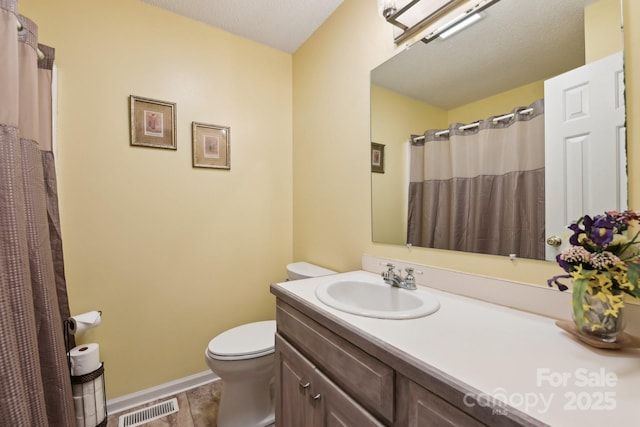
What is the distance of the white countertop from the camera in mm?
455

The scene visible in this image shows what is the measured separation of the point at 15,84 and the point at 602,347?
1.99 metres

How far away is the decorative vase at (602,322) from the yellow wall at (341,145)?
0.32m

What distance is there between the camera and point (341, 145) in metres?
1.69

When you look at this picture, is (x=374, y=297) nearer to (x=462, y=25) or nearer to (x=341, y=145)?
(x=341, y=145)

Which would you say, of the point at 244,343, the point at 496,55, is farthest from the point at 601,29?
the point at 244,343

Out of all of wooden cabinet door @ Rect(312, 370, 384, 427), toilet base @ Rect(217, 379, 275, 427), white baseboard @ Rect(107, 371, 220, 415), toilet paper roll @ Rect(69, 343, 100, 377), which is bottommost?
white baseboard @ Rect(107, 371, 220, 415)

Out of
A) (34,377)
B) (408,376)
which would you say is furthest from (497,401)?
(34,377)

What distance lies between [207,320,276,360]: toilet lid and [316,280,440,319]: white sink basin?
531 millimetres

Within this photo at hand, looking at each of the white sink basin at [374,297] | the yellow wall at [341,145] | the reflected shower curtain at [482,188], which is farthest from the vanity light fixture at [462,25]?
the white sink basin at [374,297]

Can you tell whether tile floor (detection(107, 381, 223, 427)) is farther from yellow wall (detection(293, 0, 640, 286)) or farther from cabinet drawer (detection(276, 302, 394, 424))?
yellow wall (detection(293, 0, 640, 286))

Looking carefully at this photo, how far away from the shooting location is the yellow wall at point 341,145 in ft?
4.60

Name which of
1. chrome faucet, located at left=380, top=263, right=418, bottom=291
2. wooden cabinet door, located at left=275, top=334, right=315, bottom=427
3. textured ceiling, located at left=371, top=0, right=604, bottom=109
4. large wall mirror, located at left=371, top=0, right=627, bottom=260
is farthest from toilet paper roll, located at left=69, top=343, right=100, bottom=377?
textured ceiling, located at left=371, top=0, right=604, bottom=109

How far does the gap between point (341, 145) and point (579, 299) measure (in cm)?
131

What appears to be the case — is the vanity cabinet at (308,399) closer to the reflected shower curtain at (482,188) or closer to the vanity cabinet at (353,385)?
the vanity cabinet at (353,385)
